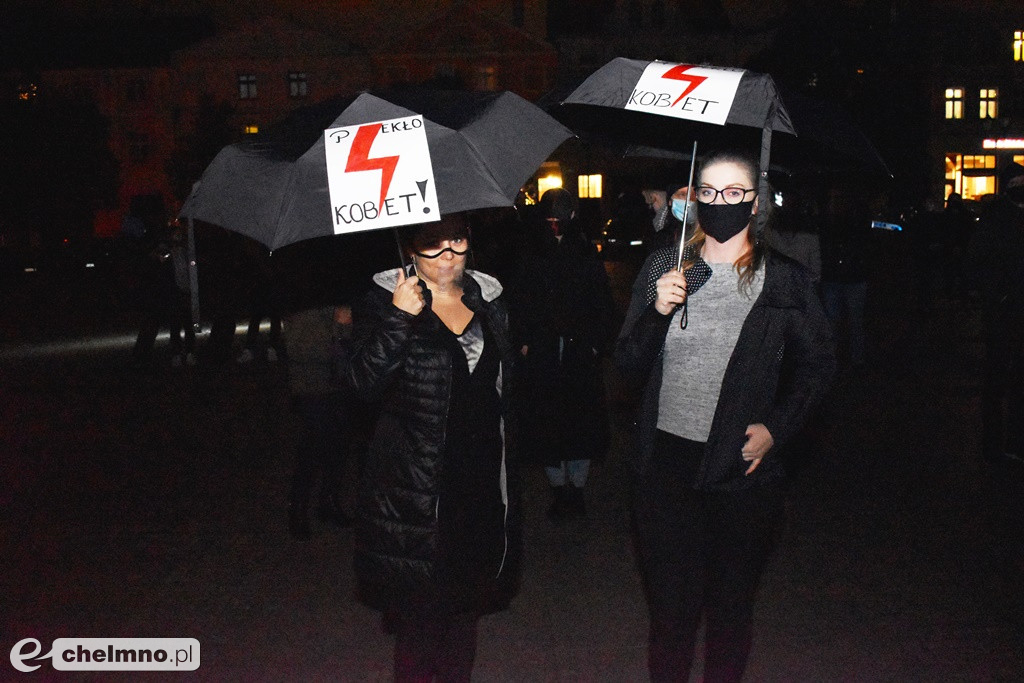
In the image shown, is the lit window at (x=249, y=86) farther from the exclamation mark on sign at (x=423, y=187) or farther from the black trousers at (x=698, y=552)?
the black trousers at (x=698, y=552)

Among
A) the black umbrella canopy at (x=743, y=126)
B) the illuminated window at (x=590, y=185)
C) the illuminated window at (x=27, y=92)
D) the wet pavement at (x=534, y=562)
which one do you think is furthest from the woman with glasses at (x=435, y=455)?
the illuminated window at (x=27, y=92)

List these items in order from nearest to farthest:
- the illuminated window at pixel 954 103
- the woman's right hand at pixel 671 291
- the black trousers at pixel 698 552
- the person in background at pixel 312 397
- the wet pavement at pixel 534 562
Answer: the woman's right hand at pixel 671 291 → the black trousers at pixel 698 552 → the wet pavement at pixel 534 562 → the person in background at pixel 312 397 → the illuminated window at pixel 954 103

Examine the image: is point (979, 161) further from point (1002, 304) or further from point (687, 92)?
point (687, 92)

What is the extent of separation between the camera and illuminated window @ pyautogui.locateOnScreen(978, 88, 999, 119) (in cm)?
6041

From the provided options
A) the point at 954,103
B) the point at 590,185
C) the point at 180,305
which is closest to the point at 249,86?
the point at 590,185

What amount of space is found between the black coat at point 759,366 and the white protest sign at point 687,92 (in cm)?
52

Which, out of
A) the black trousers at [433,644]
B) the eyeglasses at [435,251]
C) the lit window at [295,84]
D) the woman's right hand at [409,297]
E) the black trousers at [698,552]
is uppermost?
the lit window at [295,84]

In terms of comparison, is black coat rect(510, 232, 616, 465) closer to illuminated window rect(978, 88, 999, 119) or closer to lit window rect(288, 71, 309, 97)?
illuminated window rect(978, 88, 999, 119)

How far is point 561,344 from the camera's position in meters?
6.98

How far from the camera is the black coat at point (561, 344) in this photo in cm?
681

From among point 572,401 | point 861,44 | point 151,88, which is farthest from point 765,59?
point 572,401

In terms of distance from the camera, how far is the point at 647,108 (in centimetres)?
425

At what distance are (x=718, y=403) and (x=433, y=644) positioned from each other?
1269 mm

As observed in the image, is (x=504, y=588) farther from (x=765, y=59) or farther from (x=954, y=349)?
(x=765, y=59)
